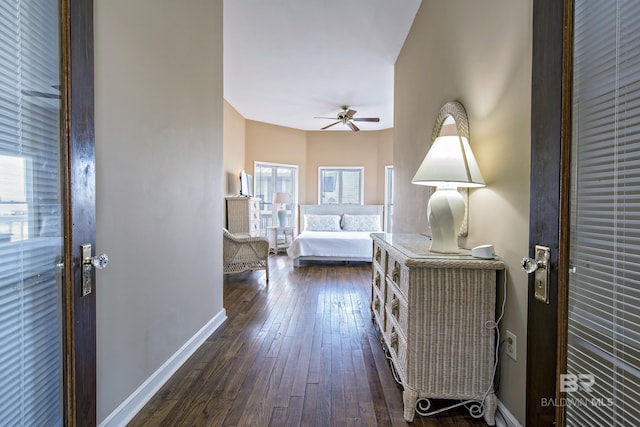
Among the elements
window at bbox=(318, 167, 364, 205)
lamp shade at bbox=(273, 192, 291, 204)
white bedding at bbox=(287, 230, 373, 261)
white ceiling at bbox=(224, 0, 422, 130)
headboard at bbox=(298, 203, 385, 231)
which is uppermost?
white ceiling at bbox=(224, 0, 422, 130)

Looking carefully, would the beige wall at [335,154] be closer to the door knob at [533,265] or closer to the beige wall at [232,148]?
the beige wall at [232,148]

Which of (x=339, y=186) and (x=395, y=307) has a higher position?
(x=339, y=186)

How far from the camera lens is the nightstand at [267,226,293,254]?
714 centimetres

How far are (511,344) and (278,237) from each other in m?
6.05

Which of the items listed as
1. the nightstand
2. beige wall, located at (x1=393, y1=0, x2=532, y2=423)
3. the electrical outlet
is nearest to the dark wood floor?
the electrical outlet

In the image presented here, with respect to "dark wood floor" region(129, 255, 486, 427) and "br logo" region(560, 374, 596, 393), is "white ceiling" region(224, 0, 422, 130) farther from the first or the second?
"br logo" region(560, 374, 596, 393)

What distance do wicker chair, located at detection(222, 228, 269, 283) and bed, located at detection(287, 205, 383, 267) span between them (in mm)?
1264

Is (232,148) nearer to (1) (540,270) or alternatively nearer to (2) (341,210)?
(2) (341,210)

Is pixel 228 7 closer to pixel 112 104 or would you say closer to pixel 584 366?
pixel 112 104

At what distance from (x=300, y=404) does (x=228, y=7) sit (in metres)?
3.45

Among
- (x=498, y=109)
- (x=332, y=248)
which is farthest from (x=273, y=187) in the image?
(x=498, y=109)

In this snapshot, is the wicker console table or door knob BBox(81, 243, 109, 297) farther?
the wicker console table

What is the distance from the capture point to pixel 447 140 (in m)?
1.79

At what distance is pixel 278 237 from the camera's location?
730 centimetres
